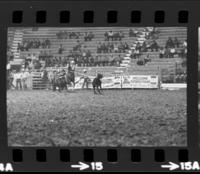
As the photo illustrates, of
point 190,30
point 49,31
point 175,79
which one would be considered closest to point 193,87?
point 175,79

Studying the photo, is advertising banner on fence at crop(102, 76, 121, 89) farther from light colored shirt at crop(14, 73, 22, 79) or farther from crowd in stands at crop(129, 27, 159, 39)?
light colored shirt at crop(14, 73, 22, 79)

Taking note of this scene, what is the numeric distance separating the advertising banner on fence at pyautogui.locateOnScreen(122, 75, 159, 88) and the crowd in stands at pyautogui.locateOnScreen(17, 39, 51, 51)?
1.06 metres

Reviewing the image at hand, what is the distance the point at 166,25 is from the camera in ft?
19.4

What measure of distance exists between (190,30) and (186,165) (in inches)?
66.9

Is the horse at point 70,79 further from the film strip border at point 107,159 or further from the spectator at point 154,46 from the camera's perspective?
the spectator at point 154,46

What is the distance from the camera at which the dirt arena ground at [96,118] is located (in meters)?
5.94

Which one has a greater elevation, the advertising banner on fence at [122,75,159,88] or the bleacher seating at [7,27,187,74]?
the bleacher seating at [7,27,187,74]

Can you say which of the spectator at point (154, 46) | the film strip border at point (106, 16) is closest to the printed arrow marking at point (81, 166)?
the spectator at point (154, 46)

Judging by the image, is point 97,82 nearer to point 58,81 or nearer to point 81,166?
point 58,81

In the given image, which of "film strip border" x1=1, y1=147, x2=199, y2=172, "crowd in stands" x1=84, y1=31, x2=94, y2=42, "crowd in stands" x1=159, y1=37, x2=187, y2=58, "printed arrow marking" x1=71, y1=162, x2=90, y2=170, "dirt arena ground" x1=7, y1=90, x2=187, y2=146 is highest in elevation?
"crowd in stands" x1=84, y1=31, x2=94, y2=42

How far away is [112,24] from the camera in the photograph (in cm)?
592

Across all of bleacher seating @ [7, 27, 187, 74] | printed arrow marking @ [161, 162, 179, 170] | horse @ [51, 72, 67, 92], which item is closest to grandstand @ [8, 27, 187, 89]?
bleacher seating @ [7, 27, 187, 74]

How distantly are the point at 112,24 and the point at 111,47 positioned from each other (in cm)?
29

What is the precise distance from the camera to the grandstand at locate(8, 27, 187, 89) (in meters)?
A: 5.88
